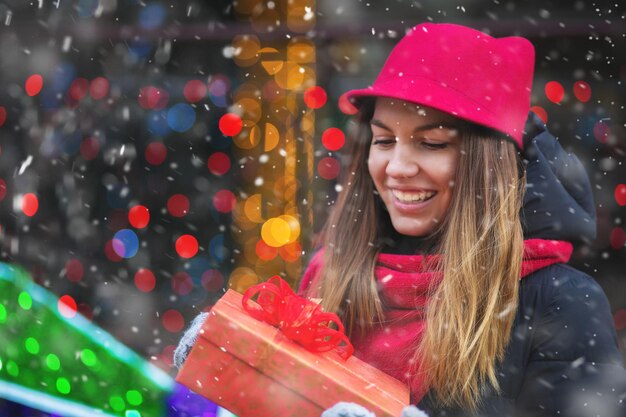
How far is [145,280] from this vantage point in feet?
15.6

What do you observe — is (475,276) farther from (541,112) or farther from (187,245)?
(187,245)

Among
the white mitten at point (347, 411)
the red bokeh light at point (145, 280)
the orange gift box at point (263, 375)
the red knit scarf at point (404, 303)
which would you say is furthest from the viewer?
the red bokeh light at point (145, 280)

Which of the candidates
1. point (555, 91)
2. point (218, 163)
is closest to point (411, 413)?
point (555, 91)

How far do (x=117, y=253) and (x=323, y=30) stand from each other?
1844 mm

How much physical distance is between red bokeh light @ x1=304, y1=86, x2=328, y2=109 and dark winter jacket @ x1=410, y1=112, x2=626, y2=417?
84.6 inches

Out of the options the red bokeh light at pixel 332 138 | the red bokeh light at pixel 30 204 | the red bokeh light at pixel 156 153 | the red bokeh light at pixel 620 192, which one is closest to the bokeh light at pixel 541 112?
the red bokeh light at pixel 620 192

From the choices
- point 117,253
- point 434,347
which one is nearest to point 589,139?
point 434,347

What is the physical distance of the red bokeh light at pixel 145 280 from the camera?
4730 millimetres

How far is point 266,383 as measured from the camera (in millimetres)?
1706

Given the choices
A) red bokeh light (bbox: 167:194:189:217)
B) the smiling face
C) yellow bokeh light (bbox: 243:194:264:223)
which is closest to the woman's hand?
the smiling face

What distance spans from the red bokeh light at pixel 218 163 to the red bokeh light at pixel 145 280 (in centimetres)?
76

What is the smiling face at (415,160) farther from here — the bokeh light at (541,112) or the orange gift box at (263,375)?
the bokeh light at (541,112)

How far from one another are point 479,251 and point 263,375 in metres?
0.63

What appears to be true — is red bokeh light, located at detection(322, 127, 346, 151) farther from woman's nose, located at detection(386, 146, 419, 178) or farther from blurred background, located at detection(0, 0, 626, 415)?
woman's nose, located at detection(386, 146, 419, 178)
